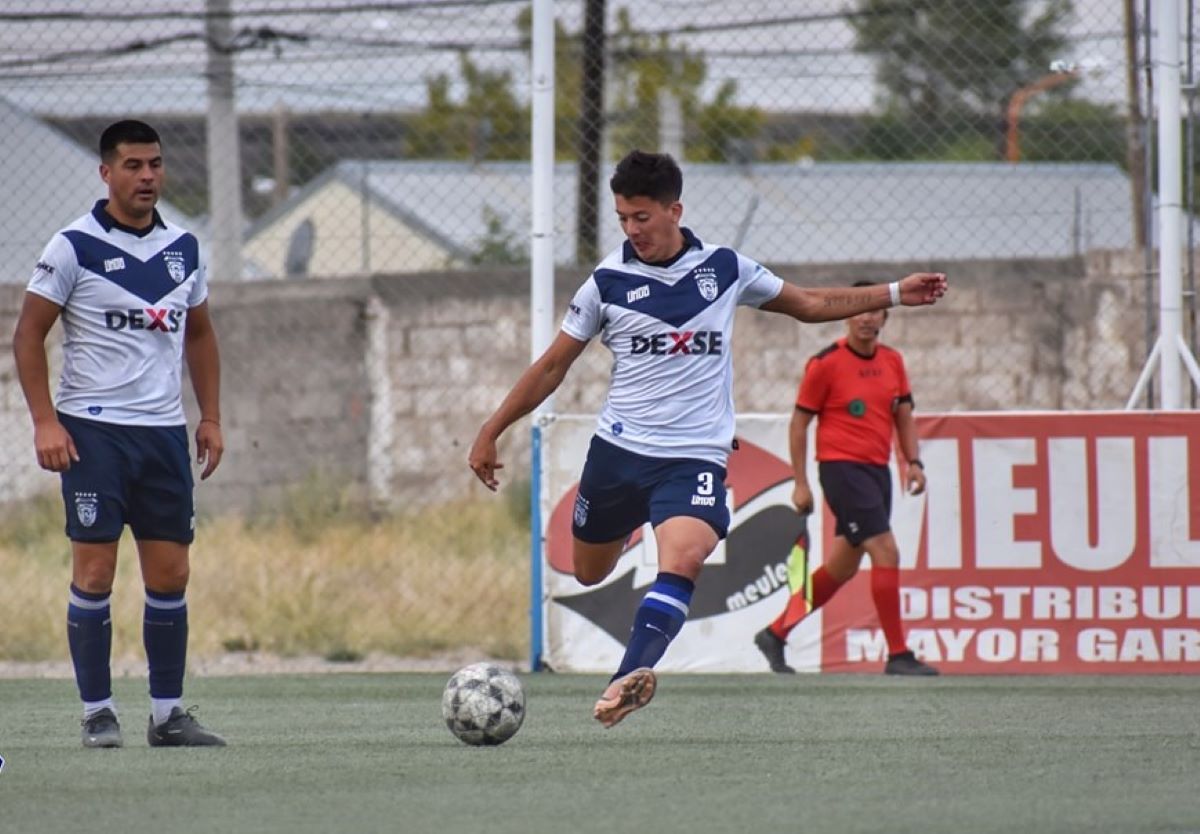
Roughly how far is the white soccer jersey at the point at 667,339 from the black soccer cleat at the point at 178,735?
5.71 ft

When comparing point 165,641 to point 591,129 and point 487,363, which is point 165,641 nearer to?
point 591,129

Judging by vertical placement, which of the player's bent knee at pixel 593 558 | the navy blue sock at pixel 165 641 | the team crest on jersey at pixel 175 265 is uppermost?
the team crest on jersey at pixel 175 265

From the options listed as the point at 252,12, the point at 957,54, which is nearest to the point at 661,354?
the point at 252,12

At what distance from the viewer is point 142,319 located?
6.68 m

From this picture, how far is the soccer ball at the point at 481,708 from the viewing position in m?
6.62

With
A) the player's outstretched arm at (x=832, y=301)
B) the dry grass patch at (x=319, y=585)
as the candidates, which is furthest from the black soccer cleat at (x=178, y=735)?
the dry grass patch at (x=319, y=585)

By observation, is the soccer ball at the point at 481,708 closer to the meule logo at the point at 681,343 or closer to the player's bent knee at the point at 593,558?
the player's bent knee at the point at 593,558

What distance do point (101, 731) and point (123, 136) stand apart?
1.99 m

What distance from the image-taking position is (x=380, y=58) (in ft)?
55.4

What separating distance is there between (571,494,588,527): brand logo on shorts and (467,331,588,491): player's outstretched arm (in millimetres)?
346

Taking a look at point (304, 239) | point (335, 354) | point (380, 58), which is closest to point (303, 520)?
point (335, 354)

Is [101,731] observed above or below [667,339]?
below

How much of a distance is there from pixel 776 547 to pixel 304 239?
53.3ft

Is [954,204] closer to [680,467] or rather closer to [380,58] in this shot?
[380,58]
